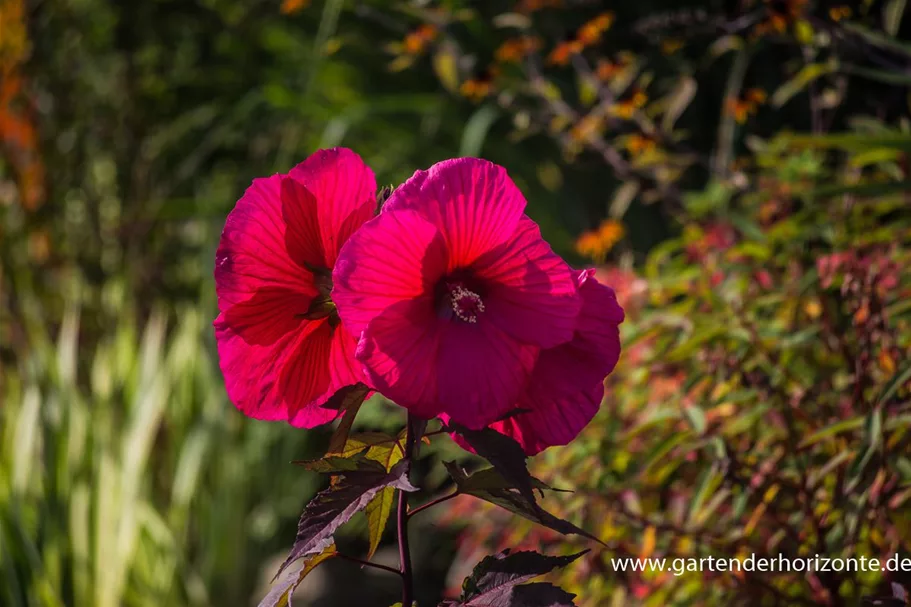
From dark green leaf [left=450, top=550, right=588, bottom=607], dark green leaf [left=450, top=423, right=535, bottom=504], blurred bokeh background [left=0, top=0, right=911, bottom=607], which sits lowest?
blurred bokeh background [left=0, top=0, right=911, bottom=607]

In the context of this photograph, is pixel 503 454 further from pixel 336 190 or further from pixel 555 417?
pixel 336 190

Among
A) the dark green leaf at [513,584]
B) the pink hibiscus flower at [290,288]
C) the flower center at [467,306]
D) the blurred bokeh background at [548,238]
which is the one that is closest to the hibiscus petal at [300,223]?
the pink hibiscus flower at [290,288]

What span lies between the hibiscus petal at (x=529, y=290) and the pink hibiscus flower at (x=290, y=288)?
92 millimetres

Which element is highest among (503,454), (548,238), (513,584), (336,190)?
(336,190)

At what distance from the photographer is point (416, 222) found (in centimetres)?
55

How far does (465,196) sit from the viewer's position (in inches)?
22.3

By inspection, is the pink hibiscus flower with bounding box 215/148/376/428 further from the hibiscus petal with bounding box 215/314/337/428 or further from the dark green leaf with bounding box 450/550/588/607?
the dark green leaf with bounding box 450/550/588/607

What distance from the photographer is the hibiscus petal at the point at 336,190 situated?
607 mm

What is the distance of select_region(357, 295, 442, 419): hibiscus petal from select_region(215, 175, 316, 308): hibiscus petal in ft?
0.30

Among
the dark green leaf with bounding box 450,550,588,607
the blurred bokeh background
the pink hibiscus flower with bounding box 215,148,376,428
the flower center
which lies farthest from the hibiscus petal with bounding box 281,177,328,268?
the blurred bokeh background

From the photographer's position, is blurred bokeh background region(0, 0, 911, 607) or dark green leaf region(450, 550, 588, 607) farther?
blurred bokeh background region(0, 0, 911, 607)

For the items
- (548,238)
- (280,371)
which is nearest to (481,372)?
(280,371)

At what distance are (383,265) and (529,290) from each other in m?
0.09

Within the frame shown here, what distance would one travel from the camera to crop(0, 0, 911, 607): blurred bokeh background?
48.0 inches
